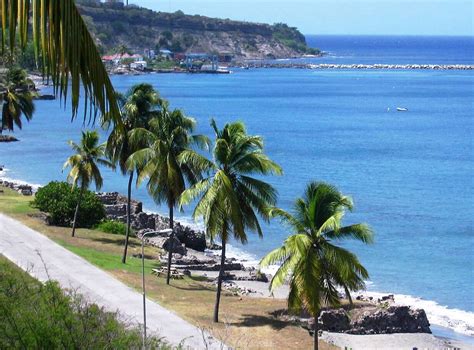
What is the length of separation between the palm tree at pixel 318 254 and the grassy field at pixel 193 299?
2.59 metres

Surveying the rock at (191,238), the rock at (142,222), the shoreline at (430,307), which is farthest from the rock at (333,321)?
the rock at (142,222)

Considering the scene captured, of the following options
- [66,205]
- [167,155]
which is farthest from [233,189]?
[66,205]

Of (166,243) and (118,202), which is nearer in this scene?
(166,243)

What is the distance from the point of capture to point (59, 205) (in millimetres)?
49281

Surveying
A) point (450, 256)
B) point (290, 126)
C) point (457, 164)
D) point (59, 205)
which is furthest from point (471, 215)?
point (290, 126)

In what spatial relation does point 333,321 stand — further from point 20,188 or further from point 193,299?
point 20,188

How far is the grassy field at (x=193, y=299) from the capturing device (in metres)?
30.4

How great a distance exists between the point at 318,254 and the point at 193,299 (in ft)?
36.4

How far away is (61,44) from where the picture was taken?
3.96m

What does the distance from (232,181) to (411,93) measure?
155352 mm

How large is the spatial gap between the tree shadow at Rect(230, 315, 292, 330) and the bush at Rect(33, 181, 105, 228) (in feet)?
61.3

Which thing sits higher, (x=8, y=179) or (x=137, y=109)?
(x=137, y=109)

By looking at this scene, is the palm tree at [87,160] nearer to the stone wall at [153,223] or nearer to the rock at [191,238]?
the stone wall at [153,223]

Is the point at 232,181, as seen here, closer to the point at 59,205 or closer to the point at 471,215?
the point at 59,205
